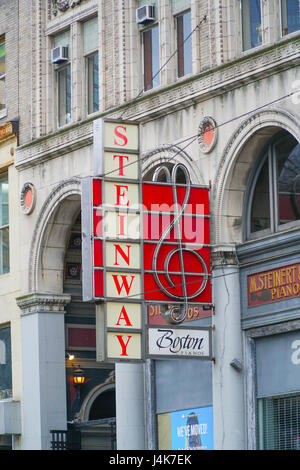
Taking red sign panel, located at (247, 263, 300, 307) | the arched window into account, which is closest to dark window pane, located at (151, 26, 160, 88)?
the arched window

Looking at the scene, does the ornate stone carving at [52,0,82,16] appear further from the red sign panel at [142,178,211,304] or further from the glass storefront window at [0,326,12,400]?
the glass storefront window at [0,326,12,400]

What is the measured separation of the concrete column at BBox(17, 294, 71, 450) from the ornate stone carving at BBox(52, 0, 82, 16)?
24.0ft

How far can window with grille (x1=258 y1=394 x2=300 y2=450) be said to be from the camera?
27609 millimetres

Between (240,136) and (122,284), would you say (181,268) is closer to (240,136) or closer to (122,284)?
(122,284)

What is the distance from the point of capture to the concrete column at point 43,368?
34500 millimetres

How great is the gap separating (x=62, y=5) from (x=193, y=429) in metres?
11.8

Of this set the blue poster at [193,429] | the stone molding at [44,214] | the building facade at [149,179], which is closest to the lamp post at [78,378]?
the building facade at [149,179]

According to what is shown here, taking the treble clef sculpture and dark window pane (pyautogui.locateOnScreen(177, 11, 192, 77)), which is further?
dark window pane (pyautogui.locateOnScreen(177, 11, 192, 77))

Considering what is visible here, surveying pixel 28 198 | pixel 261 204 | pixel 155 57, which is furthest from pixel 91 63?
pixel 261 204

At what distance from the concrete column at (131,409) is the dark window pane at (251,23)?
25.7 ft

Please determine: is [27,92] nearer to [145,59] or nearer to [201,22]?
[145,59]

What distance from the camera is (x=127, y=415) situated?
3162 cm

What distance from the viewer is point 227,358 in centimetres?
2878

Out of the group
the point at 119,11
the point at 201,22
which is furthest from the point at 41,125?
the point at 201,22
